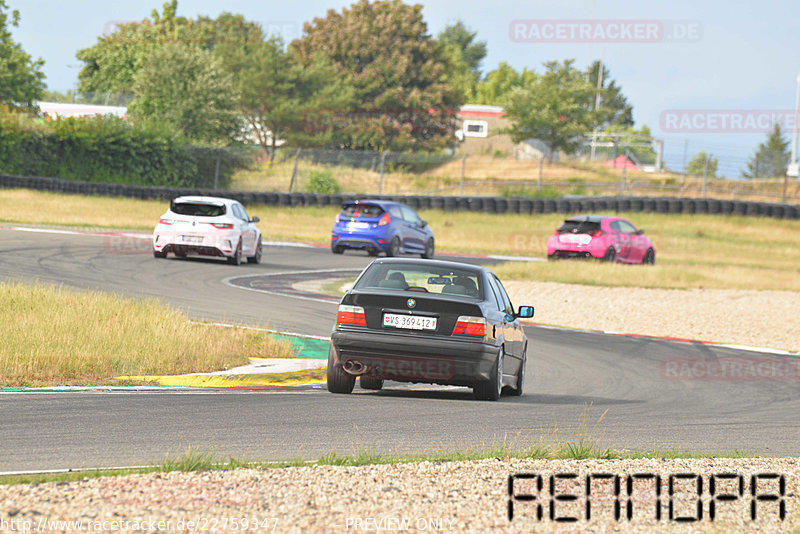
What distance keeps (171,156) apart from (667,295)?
98.6 feet

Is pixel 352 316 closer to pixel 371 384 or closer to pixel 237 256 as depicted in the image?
pixel 371 384

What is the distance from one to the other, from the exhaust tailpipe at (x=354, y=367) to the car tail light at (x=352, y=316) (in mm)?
365

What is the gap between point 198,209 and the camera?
75.4 ft

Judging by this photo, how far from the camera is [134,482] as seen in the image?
227 inches

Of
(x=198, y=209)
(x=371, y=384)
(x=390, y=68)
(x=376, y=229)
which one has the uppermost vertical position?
(x=390, y=68)

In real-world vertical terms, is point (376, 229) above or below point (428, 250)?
above

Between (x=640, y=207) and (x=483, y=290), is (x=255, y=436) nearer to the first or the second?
(x=483, y=290)

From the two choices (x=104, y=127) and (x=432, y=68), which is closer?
(x=104, y=127)

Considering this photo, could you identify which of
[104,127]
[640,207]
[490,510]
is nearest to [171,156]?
[104,127]

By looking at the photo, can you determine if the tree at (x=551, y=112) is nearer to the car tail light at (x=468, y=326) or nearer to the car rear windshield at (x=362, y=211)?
the car rear windshield at (x=362, y=211)

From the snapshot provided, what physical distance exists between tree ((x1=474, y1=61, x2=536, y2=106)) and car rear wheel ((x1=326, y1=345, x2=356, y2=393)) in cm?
11280

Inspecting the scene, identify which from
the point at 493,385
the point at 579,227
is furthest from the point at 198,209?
the point at 493,385

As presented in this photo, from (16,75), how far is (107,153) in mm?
8480

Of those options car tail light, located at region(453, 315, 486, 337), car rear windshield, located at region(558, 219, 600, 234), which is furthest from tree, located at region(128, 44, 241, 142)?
car tail light, located at region(453, 315, 486, 337)
